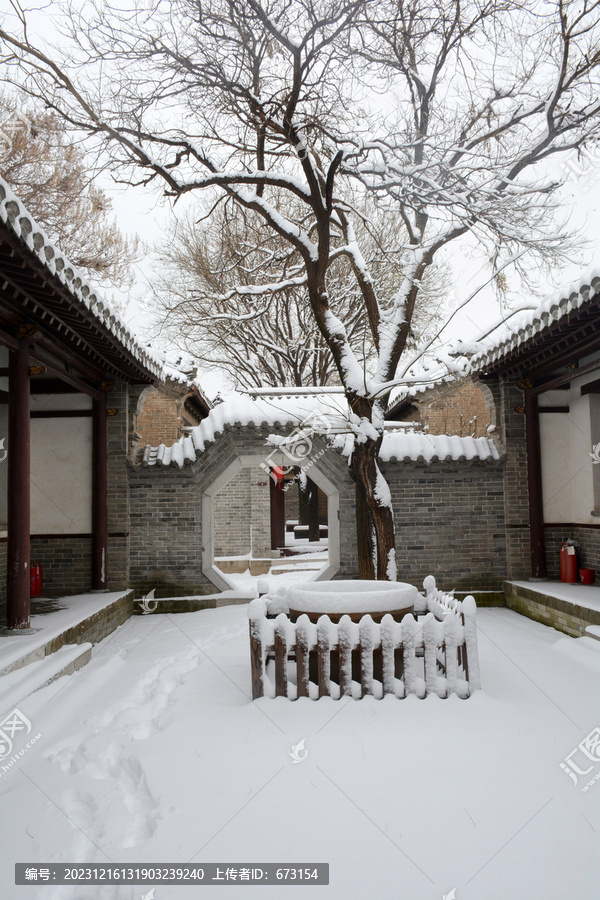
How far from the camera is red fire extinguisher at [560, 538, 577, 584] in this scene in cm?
809

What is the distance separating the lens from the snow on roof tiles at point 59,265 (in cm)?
374

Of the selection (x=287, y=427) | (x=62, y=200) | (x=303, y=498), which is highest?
(x=62, y=200)

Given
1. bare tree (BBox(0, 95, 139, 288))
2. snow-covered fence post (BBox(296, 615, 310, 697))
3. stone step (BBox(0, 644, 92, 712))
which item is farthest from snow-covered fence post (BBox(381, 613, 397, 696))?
bare tree (BBox(0, 95, 139, 288))

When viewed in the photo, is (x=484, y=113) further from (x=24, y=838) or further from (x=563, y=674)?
(x=24, y=838)

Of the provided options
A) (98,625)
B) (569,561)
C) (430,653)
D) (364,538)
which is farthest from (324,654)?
(569,561)

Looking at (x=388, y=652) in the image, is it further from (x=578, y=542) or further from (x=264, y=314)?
(x=264, y=314)

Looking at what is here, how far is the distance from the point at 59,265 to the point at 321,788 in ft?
13.3

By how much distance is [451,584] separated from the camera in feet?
28.4

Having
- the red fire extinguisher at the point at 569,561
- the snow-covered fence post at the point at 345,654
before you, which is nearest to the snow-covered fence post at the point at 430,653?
the snow-covered fence post at the point at 345,654

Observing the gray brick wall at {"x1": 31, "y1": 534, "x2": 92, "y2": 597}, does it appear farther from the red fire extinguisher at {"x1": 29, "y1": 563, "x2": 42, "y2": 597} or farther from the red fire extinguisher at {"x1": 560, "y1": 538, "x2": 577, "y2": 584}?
the red fire extinguisher at {"x1": 560, "y1": 538, "x2": 577, "y2": 584}

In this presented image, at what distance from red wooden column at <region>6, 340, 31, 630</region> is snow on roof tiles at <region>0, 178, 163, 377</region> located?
779mm

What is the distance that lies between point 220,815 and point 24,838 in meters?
0.92

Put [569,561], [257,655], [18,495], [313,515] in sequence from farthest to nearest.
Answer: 1. [313,515]
2. [569,561]
3. [18,495]
4. [257,655]

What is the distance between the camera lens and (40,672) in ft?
15.8
